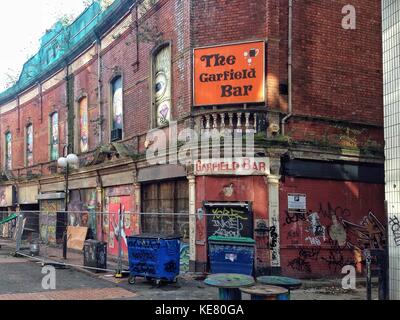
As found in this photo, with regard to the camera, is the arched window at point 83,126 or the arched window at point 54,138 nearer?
the arched window at point 83,126

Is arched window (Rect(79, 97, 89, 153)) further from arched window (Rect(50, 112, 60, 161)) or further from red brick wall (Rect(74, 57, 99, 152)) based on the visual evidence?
arched window (Rect(50, 112, 60, 161))

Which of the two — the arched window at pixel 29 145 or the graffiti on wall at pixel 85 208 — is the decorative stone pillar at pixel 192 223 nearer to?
the graffiti on wall at pixel 85 208

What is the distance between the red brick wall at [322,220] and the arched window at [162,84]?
508cm

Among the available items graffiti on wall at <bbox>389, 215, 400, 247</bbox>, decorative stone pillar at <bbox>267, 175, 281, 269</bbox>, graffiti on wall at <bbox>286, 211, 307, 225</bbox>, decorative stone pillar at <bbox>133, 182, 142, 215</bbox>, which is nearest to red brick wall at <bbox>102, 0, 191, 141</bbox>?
decorative stone pillar at <bbox>133, 182, 142, 215</bbox>

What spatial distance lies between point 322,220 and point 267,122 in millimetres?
3333

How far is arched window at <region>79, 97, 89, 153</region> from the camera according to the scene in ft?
72.9

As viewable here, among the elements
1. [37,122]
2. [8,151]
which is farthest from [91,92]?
[8,151]

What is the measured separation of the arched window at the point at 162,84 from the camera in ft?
51.1

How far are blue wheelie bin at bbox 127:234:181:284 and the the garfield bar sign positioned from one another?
440 cm

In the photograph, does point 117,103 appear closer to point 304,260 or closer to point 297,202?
point 297,202

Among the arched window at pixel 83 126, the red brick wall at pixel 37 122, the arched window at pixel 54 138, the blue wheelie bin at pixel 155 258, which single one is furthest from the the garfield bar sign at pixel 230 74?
the arched window at pixel 54 138
